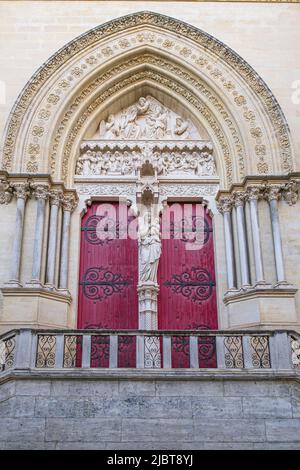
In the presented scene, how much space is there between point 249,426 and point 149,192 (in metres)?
5.77

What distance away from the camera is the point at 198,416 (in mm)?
7164

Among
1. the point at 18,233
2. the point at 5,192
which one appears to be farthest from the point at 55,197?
the point at 18,233

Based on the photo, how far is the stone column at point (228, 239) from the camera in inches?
412

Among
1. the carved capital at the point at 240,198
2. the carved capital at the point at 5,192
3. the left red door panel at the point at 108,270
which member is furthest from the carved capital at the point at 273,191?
the carved capital at the point at 5,192

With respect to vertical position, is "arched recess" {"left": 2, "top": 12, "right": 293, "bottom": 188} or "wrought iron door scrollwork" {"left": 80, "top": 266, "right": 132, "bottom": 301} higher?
"arched recess" {"left": 2, "top": 12, "right": 293, "bottom": 188}

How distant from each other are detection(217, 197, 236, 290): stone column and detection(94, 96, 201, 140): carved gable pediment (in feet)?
6.46

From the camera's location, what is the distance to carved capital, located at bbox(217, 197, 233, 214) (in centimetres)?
1109

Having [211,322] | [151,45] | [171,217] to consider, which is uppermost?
[151,45]

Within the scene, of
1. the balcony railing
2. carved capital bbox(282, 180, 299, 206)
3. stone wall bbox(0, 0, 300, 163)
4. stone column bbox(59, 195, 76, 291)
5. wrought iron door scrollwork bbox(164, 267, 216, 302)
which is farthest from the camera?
stone wall bbox(0, 0, 300, 163)

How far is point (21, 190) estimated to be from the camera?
10492mm

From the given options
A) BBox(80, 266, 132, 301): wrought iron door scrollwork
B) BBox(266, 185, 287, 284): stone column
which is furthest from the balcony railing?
BBox(80, 266, 132, 301): wrought iron door scrollwork

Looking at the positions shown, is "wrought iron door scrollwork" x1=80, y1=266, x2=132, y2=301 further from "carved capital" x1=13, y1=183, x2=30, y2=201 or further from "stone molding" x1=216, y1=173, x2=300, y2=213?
"stone molding" x1=216, y1=173, x2=300, y2=213

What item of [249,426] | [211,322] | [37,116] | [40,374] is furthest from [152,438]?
[37,116]

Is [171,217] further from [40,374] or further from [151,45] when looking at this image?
[40,374]
